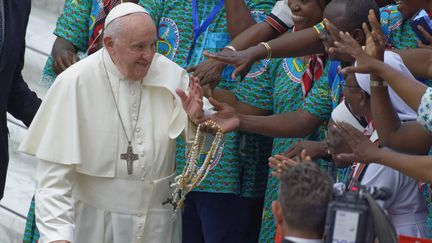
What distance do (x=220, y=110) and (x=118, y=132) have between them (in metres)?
0.57

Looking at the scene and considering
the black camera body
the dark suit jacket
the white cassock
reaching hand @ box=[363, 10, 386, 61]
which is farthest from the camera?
the dark suit jacket

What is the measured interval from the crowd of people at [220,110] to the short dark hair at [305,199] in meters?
0.68

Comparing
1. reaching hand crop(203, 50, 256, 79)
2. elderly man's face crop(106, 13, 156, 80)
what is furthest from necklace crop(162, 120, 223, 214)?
elderly man's face crop(106, 13, 156, 80)

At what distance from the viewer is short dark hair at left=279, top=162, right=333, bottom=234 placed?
15.8 feet

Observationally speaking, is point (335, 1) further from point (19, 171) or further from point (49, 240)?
point (19, 171)

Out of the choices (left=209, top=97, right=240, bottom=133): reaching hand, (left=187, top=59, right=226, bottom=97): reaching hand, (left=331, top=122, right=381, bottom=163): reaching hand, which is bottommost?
(left=331, top=122, right=381, bottom=163): reaching hand

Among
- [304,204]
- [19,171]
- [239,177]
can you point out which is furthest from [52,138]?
[19,171]

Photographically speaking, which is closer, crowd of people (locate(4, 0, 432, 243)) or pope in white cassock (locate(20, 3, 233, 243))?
crowd of people (locate(4, 0, 432, 243))

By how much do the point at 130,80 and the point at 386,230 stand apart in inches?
94.5

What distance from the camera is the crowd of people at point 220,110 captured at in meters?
5.89

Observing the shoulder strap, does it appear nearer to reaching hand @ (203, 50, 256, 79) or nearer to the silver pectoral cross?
reaching hand @ (203, 50, 256, 79)

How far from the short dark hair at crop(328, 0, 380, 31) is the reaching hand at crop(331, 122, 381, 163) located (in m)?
0.90

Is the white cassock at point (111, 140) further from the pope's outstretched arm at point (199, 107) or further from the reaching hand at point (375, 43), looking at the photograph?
the reaching hand at point (375, 43)

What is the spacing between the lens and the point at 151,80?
685 cm
